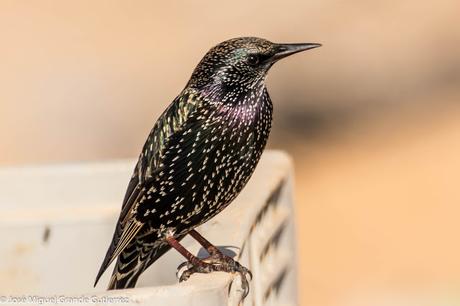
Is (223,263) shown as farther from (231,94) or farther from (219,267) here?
(231,94)

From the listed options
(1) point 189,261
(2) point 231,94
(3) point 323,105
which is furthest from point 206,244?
(3) point 323,105

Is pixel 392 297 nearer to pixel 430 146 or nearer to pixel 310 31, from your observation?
pixel 430 146

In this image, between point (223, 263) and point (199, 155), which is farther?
point (199, 155)

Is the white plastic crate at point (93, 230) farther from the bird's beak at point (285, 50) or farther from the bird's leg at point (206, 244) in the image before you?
the bird's beak at point (285, 50)

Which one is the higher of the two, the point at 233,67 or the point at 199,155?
the point at 233,67

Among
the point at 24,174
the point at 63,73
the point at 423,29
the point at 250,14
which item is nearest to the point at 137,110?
the point at 63,73

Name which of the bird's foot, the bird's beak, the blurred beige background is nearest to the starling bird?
the bird's beak
